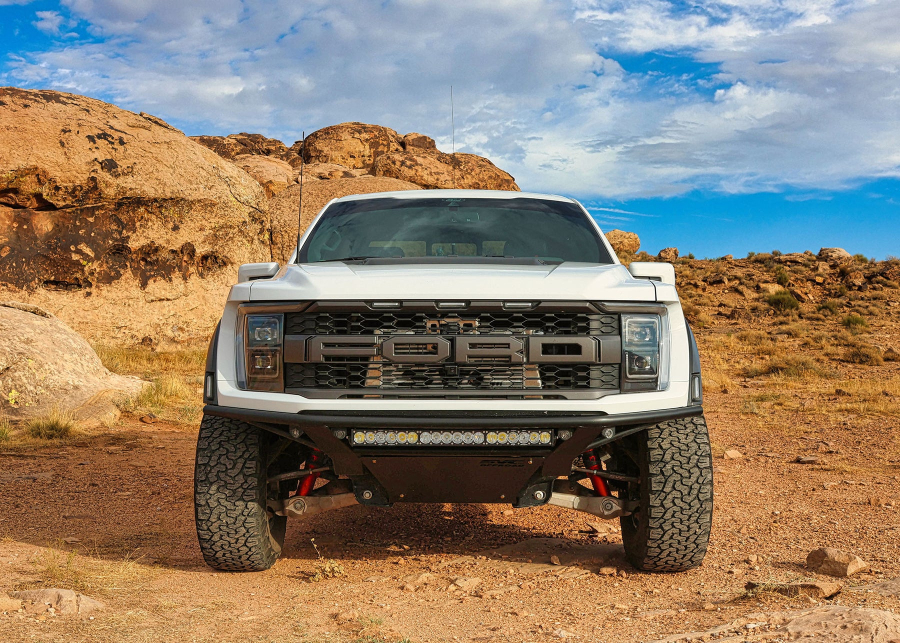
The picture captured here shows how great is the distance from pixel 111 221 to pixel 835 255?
29374 millimetres

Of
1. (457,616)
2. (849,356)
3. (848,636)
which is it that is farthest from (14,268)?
(849,356)

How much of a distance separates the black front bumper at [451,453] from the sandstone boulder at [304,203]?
453 inches

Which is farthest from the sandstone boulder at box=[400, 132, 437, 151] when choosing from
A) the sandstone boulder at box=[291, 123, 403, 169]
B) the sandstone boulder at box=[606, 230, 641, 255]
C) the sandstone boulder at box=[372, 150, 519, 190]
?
the sandstone boulder at box=[606, 230, 641, 255]

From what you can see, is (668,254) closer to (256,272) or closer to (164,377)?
(164,377)

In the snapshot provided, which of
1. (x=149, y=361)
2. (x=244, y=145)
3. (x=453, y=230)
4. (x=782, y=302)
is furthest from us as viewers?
(x=244, y=145)

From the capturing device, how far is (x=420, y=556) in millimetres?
4590

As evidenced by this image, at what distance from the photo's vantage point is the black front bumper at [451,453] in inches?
137

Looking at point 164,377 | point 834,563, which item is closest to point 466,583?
point 834,563

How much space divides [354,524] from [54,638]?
2.48 m

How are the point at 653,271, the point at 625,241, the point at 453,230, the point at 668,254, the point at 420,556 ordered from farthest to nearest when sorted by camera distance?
the point at 625,241 < the point at 668,254 < the point at 453,230 < the point at 420,556 < the point at 653,271

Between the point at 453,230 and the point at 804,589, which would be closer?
the point at 804,589

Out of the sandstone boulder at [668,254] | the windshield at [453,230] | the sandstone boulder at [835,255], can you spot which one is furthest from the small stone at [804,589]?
the sandstone boulder at [668,254]

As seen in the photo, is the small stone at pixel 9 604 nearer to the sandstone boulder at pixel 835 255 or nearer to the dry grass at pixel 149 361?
the dry grass at pixel 149 361

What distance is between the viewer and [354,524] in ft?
17.8
